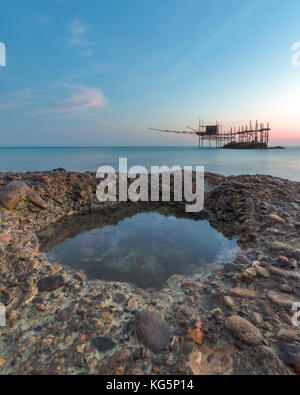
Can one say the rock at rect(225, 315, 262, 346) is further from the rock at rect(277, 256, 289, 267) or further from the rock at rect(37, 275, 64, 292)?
the rock at rect(37, 275, 64, 292)

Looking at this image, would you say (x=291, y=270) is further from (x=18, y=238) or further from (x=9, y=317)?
(x=18, y=238)

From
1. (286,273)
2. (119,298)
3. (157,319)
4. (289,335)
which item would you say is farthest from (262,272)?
(119,298)

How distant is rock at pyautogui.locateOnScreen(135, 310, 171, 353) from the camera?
1.89 metres

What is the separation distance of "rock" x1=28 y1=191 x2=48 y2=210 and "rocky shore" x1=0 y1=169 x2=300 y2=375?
174 centimetres

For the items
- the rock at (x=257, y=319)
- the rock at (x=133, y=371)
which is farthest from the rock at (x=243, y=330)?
the rock at (x=133, y=371)

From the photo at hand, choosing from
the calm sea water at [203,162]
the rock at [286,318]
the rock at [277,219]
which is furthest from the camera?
the calm sea water at [203,162]

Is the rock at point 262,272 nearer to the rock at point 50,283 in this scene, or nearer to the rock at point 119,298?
the rock at point 119,298

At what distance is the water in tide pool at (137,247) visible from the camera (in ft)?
11.3

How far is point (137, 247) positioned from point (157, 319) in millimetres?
2270

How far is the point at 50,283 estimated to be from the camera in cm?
281

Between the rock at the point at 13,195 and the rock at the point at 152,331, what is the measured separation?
4.86m

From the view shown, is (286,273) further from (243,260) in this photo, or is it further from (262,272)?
(243,260)
